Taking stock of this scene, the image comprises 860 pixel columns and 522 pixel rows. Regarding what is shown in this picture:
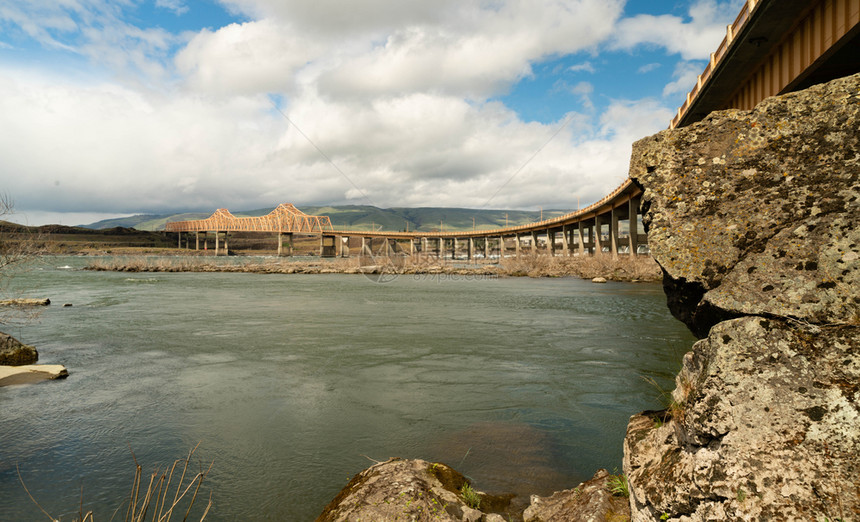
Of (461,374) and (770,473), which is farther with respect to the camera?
(461,374)

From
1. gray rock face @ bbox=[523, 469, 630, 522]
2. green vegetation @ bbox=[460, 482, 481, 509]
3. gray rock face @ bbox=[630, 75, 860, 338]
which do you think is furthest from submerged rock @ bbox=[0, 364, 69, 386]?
gray rock face @ bbox=[630, 75, 860, 338]

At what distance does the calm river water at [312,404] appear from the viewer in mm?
6652

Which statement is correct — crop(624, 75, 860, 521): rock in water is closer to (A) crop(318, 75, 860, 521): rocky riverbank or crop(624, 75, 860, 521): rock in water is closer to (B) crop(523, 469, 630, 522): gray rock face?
(A) crop(318, 75, 860, 521): rocky riverbank

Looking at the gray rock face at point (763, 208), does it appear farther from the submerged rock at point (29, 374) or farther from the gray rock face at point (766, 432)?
the submerged rock at point (29, 374)

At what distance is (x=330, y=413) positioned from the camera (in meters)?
9.48

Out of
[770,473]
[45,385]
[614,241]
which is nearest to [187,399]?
[45,385]

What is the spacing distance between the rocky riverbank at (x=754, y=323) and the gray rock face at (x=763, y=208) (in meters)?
0.01

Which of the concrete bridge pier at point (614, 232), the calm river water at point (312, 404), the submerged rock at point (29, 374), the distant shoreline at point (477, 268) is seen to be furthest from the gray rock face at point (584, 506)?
the concrete bridge pier at point (614, 232)

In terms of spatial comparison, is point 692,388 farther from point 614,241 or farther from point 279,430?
point 614,241

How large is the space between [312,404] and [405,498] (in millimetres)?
5837

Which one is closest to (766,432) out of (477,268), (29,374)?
(29,374)

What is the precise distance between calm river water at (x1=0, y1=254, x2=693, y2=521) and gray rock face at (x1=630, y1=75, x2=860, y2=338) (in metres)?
3.76

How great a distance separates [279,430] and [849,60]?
61.9 ft

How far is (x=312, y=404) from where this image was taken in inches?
396
